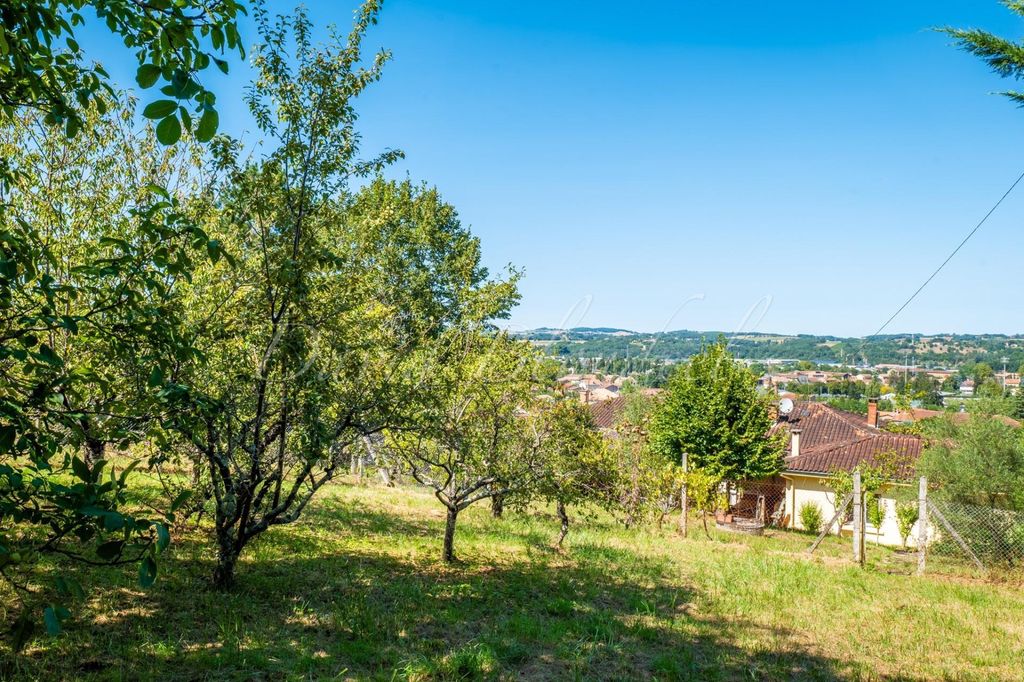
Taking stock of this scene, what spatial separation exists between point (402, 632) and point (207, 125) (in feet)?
19.4

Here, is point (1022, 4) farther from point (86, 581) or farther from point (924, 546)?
point (86, 581)

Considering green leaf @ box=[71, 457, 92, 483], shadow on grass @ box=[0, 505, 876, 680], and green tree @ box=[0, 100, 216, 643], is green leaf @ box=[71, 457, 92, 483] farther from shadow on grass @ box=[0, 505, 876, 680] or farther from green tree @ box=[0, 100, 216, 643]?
shadow on grass @ box=[0, 505, 876, 680]

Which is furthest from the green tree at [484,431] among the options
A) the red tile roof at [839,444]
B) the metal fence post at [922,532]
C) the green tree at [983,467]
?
the red tile roof at [839,444]

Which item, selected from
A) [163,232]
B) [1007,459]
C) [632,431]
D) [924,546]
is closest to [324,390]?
[163,232]

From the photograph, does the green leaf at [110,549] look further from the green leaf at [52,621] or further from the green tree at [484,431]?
Result: the green tree at [484,431]

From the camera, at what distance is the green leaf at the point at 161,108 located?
64.7 inches

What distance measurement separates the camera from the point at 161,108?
5.54 feet

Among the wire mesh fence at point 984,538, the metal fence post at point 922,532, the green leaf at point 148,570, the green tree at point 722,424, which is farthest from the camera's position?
the green tree at point 722,424

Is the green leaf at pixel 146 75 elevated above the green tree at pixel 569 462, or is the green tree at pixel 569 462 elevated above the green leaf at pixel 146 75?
the green leaf at pixel 146 75

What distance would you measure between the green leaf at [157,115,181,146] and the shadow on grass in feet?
15.8

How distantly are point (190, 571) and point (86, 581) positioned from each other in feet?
3.51

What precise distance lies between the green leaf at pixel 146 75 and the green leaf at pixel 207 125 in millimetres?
223

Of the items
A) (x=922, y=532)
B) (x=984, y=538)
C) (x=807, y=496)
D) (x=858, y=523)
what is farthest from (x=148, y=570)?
(x=807, y=496)

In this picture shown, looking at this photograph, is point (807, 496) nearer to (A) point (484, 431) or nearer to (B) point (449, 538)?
(B) point (449, 538)
